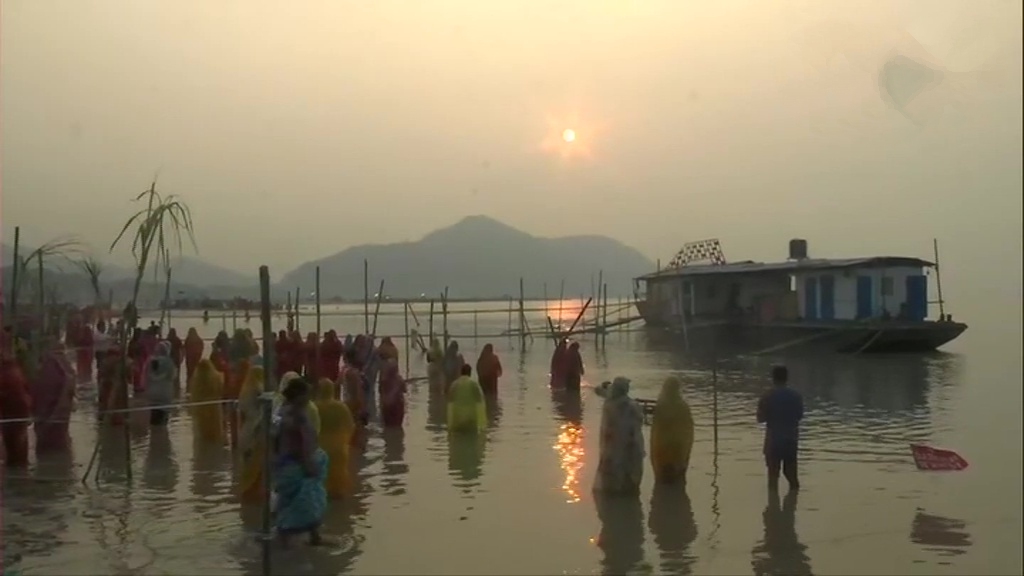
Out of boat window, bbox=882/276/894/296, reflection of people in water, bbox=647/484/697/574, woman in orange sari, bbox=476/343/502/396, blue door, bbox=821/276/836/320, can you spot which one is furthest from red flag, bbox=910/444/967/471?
blue door, bbox=821/276/836/320

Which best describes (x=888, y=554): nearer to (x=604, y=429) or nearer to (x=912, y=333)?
(x=604, y=429)

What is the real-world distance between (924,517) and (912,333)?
28292 mm

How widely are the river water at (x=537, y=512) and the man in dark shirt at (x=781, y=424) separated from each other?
27cm

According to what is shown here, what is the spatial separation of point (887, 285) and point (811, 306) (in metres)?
3.14

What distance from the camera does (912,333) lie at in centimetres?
3578

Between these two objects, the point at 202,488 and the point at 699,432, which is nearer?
the point at 202,488

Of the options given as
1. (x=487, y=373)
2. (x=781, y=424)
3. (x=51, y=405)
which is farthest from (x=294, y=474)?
(x=487, y=373)

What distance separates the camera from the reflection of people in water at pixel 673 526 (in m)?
7.72

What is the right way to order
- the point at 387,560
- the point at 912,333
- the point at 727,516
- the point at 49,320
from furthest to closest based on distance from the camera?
the point at 912,333 < the point at 49,320 < the point at 727,516 < the point at 387,560

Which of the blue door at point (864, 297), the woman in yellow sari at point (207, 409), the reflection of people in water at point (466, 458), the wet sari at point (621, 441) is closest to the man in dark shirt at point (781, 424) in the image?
the wet sari at point (621, 441)

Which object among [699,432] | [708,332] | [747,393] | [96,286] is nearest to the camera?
[699,432]

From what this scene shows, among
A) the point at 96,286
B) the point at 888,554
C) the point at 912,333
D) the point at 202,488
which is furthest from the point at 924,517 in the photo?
the point at 912,333

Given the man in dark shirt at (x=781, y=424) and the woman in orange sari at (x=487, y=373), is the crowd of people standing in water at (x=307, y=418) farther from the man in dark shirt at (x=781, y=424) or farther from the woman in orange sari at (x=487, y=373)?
the woman in orange sari at (x=487, y=373)

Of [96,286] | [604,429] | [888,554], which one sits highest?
[96,286]
